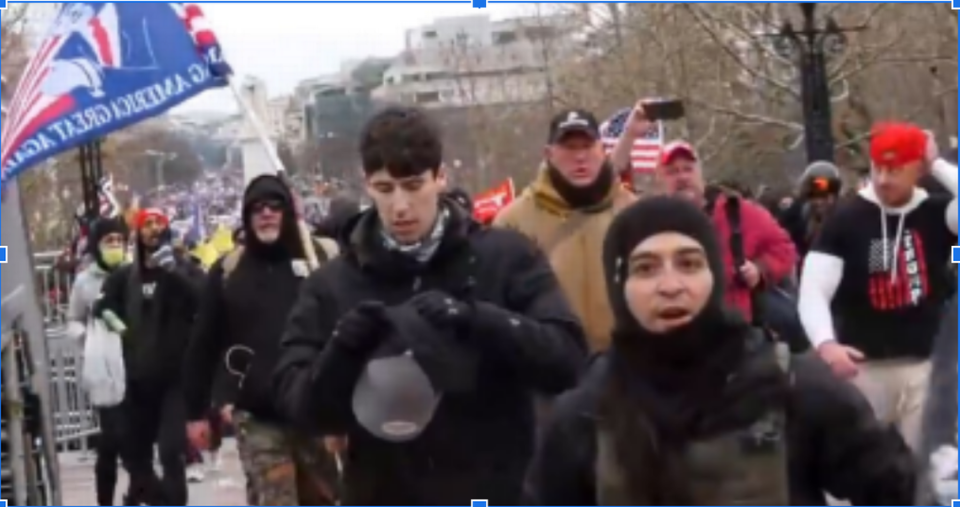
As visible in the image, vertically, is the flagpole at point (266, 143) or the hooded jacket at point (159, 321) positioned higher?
the flagpole at point (266, 143)

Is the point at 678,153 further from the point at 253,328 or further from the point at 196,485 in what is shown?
the point at 196,485

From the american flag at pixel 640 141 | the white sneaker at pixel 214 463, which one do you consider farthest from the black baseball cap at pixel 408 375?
the white sneaker at pixel 214 463

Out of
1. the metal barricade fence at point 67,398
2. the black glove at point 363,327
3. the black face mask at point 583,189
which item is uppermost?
the black face mask at point 583,189

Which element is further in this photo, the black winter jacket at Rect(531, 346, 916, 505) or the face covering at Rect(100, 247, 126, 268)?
the face covering at Rect(100, 247, 126, 268)

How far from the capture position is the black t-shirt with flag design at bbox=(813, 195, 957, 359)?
8.19m

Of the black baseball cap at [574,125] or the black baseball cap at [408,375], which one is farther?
the black baseball cap at [574,125]

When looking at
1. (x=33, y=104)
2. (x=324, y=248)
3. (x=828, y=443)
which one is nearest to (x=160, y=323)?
(x=324, y=248)

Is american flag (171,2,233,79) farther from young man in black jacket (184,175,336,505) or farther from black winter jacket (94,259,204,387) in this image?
black winter jacket (94,259,204,387)

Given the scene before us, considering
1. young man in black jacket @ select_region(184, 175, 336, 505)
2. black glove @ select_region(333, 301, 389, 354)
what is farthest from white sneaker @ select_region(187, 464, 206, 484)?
black glove @ select_region(333, 301, 389, 354)

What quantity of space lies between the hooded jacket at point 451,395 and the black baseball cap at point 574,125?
7.53 ft

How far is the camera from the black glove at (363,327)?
4.73 m

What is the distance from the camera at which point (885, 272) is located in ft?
27.0

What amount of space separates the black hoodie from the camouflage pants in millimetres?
188

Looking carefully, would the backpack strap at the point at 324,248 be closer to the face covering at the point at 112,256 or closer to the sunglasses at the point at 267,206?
the sunglasses at the point at 267,206
